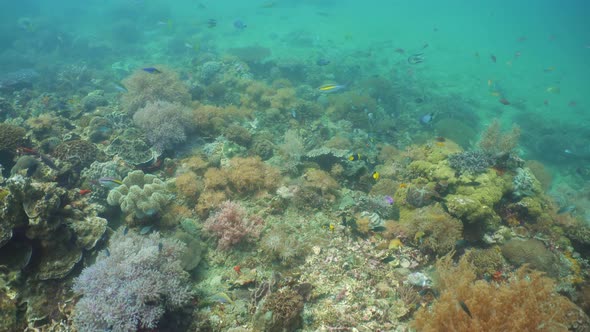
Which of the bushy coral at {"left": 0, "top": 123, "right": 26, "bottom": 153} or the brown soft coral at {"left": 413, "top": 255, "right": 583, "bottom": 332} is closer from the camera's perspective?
the brown soft coral at {"left": 413, "top": 255, "right": 583, "bottom": 332}

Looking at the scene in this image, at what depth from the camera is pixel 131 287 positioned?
3.69 metres

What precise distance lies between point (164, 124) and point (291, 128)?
564 centimetres

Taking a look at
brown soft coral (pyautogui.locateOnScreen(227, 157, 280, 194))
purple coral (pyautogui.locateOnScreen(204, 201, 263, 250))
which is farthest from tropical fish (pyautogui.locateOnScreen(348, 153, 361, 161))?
purple coral (pyautogui.locateOnScreen(204, 201, 263, 250))

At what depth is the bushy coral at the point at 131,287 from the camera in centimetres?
353

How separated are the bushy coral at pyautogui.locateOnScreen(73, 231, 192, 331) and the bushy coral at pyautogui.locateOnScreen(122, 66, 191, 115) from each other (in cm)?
738

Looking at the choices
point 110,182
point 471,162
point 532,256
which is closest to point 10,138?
point 110,182

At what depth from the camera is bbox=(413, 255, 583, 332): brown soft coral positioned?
3230mm

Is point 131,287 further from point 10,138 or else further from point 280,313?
point 10,138

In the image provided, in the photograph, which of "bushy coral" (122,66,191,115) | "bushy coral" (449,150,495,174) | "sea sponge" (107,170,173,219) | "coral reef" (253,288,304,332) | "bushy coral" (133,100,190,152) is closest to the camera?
"coral reef" (253,288,304,332)

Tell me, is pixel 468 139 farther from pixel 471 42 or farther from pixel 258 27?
pixel 471 42

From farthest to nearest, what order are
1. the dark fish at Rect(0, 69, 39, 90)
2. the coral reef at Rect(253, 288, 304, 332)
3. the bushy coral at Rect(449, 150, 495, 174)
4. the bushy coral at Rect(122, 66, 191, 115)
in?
1. the dark fish at Rect(0, 69, 39, 90)
2. the bushy coral at Rect(122, 66, 191, 115)
3. the bushy coral at Rect(449, 150, 495, 174)
4. the coral reef at Rect(253, 288, 304, 332)

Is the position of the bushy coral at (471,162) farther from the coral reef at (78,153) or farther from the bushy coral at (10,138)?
the bushy coral at (10,138)

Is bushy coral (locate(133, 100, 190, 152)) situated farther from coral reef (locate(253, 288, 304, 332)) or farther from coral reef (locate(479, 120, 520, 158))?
coral reef (locate(479, 120, 520, 158))

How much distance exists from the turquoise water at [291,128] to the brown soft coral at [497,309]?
2.44 ft
